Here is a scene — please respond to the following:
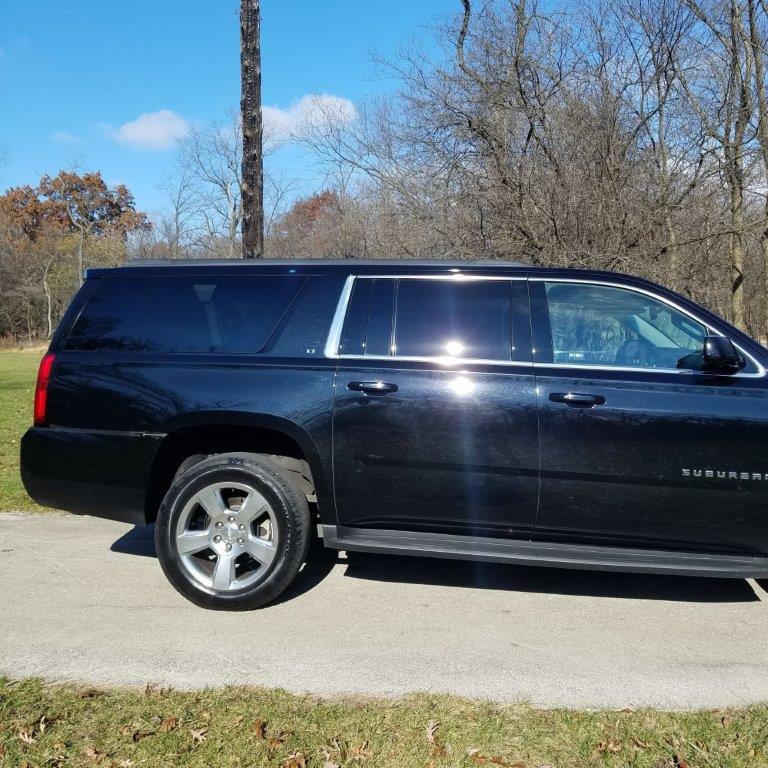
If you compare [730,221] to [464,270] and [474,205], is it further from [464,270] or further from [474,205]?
[464,270]

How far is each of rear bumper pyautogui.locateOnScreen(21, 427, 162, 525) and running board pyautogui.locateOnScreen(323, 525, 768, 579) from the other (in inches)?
52.2

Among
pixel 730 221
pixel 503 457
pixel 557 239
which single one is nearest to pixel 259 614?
pixel 503 457

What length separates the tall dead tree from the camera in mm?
8656

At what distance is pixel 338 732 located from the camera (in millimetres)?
2914

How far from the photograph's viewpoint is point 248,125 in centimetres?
880

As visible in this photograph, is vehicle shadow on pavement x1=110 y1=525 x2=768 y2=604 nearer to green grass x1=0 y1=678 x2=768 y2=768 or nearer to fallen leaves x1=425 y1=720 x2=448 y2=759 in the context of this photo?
green grass x1=0 y1=678 x2=768 y2=768

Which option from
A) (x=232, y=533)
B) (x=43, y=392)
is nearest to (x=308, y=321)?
(x=232, y=533)

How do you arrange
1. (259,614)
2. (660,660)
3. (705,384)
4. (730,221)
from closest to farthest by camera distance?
(660,660)
(705,384)
(259,614)
(730,221)

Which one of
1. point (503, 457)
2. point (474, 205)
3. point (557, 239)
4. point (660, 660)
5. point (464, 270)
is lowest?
point (660, 660)

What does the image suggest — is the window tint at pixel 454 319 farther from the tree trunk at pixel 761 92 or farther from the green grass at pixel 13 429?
the tree trunk at pixel 761 92

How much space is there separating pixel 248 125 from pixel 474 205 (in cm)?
454

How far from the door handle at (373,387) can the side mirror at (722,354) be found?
5.58 ft

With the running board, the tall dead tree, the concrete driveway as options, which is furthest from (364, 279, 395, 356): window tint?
the tall dead tree

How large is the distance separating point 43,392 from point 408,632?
2.65 m
